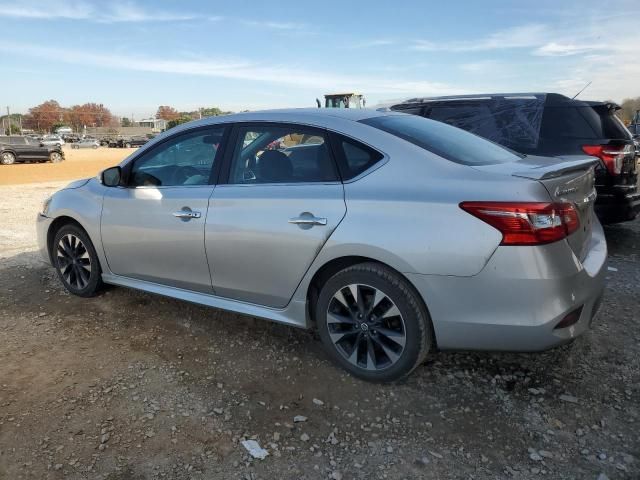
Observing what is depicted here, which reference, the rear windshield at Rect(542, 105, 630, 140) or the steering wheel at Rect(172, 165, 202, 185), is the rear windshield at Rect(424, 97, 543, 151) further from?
the steering wheel at Rect(172, 165, 202, 185)

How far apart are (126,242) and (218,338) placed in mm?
1050

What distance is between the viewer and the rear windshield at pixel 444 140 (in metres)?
3.03

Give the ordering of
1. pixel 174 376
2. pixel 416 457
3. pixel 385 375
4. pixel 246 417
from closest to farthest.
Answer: pixel 416 457
pixel 246 417
pixel 385 375
pixel 174 376

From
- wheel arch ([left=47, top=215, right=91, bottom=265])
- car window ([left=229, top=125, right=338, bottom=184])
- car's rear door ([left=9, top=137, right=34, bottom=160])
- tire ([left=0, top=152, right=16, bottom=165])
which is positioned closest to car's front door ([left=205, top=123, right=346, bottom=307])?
car window ([left=229, top=125, right=338, bottom=184])

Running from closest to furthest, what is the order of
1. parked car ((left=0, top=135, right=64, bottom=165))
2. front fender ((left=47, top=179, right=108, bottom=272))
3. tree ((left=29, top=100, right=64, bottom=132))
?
front fender ((left=47, top=179, right=108, bottom=272)) < parked car ((left=0, top=135, right=64, bottom=165)) < tree ((left=29, top=100, right=64, bottom=132))

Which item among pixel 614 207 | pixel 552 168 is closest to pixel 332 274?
pixel 552 168

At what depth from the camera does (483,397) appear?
2951 millimetres

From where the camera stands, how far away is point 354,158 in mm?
3074

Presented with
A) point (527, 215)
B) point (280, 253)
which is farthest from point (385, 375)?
point (527, 215)

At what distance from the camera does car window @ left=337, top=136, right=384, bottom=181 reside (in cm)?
301

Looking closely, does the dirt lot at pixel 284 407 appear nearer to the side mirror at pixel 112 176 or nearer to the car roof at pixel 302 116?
the side mirror at pixel 112 176

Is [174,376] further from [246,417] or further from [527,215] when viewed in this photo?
[527,215]

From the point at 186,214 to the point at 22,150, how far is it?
2867cm

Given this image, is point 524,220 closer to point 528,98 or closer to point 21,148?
point 528,98
